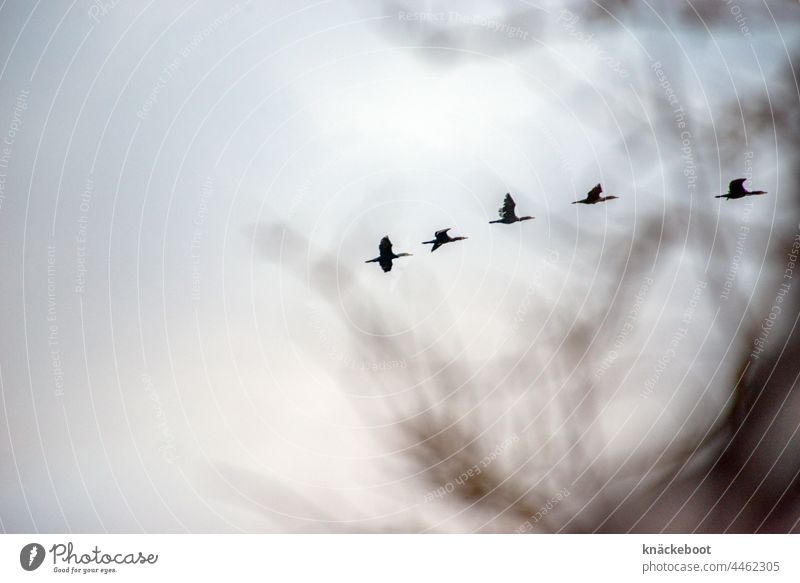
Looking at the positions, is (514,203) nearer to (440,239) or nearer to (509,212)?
(509,212)

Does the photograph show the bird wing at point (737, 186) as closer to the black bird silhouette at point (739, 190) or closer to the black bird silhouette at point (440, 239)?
the black bird silhouette at point (739, 190)

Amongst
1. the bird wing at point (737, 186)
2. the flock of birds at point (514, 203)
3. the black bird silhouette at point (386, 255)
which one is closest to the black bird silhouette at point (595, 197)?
the flock of birds at point (514, 203)


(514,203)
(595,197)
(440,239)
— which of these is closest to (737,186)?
(595,197)

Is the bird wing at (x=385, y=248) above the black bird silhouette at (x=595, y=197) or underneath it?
underneath

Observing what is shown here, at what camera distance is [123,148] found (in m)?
1.09

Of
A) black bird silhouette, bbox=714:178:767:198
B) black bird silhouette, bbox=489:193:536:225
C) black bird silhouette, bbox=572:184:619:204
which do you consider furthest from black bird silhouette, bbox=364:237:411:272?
black bird silhouette, bbox=714:178:767:198

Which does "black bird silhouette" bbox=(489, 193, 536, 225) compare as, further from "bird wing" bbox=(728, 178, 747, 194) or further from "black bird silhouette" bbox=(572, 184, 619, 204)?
"bird wing" bbox=(728, 178, 747, 194)

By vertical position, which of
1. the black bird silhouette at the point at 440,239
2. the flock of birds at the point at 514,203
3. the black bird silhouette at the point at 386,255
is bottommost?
the black bird silhouette at the point at 386,255

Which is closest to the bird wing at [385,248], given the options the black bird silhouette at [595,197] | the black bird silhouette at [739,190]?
the black bird silhouette at [595,197]

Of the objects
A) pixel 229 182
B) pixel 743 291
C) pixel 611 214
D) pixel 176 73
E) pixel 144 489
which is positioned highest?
pixel 176 73

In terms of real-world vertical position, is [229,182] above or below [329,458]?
above
